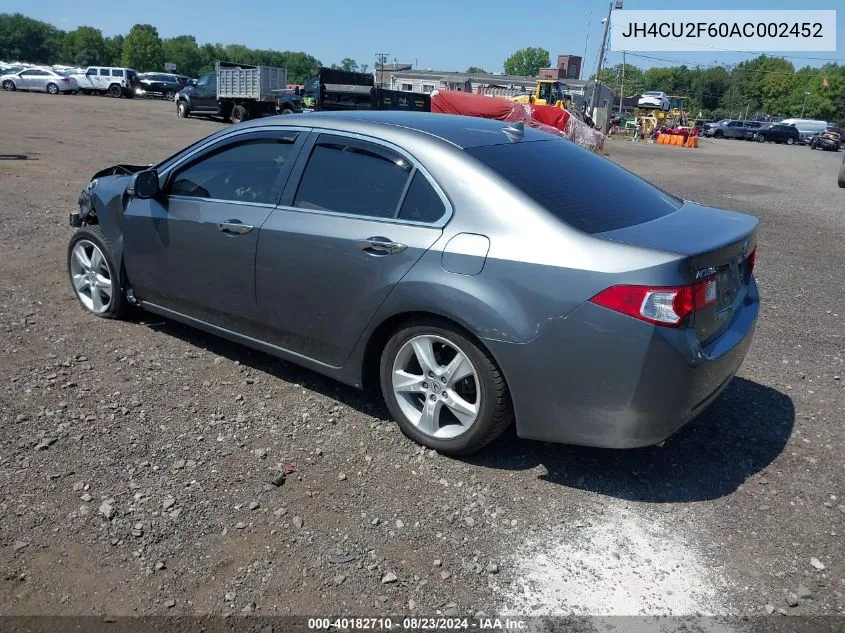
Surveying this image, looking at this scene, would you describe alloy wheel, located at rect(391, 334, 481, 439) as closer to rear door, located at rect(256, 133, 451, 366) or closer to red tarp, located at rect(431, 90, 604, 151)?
rear door, located at rect(256, 133, 451, 366)

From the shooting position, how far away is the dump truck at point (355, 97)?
2355 cm

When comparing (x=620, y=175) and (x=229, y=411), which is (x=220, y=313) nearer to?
(x=229, y=411)

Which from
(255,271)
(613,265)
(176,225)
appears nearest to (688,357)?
(613,265)

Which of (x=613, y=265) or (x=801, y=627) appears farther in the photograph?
(x=613, y=265)

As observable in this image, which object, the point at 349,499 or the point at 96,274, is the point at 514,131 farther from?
the point at 96,274

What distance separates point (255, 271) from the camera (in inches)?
162

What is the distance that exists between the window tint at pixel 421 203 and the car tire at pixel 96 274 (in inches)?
98.2

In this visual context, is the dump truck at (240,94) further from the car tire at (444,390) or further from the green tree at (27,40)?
the green tree at (27,40)

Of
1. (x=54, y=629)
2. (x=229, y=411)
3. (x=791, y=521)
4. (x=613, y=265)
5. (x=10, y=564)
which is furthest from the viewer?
(x=229, y=411)

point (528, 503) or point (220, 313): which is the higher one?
point (220, 313)

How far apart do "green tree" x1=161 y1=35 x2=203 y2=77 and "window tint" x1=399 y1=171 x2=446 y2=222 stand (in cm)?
13992

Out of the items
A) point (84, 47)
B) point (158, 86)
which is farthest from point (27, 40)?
point (158, 86)

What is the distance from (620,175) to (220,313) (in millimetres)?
2553

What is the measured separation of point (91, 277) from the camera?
212 inches
